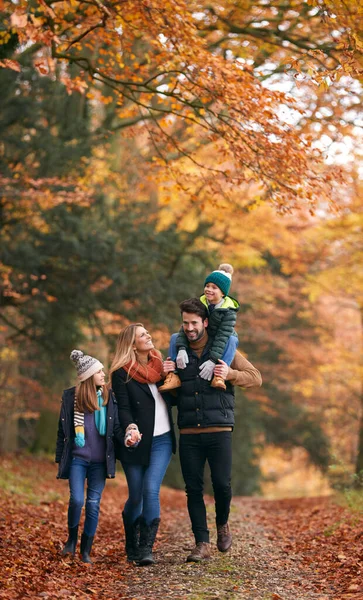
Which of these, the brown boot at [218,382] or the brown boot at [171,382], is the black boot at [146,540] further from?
the brown boot at [218,382]

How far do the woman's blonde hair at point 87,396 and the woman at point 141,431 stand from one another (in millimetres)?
242

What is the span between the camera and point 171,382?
6.87 metres

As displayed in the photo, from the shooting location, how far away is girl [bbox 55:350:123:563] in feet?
22.4

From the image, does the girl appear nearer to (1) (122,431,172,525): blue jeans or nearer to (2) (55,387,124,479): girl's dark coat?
(2) (55,387,124,479): girl's dark coat

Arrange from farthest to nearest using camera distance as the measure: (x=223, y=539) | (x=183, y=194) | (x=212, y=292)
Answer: (x=183, y=194) → (x=223, y=539) → (x=212, y=292)

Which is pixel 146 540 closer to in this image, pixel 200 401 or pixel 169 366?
pixel 200 401

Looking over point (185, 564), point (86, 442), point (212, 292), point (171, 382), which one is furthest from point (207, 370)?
point (185, 564)

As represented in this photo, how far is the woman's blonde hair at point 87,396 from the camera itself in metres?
6.85

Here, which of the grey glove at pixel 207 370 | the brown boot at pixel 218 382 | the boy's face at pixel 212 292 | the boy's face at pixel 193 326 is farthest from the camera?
the boy's face at pixel 212 292

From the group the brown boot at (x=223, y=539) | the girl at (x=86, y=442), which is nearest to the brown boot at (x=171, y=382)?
the girl at (x=86, y=442)

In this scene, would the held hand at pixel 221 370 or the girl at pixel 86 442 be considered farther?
the girl at pixel 86 442

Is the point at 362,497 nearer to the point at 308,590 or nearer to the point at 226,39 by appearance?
the point at 308,590

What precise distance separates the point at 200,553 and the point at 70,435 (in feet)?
5.05

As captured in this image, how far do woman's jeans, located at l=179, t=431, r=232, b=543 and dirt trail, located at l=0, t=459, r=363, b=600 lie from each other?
0.39 m
